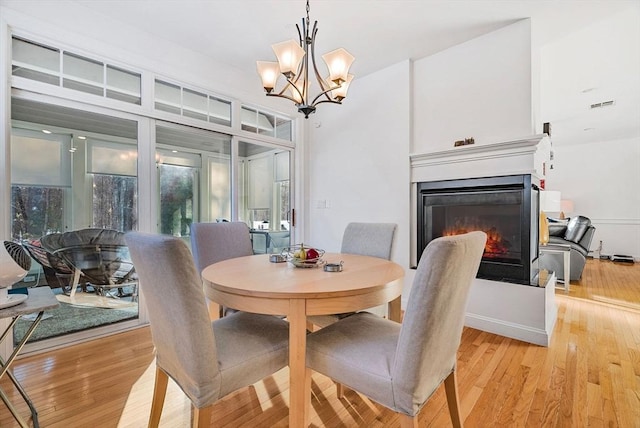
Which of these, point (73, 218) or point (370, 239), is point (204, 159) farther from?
point (370, 239)

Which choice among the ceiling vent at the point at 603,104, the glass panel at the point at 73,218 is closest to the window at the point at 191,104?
the glass panel at the point at 73,218

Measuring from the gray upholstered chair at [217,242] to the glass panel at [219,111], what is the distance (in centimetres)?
148

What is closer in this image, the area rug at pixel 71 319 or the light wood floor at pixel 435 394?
the light wood floor at pixel 435 394

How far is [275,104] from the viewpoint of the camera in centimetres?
376

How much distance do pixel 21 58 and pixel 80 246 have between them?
147 centimetres

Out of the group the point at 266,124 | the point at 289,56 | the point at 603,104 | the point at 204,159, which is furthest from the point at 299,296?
the point at 603,104

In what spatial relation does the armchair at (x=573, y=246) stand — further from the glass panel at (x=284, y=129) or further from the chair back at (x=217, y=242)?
the chair back at (x=217, y=242)

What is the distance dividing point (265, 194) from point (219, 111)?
3.66 ft

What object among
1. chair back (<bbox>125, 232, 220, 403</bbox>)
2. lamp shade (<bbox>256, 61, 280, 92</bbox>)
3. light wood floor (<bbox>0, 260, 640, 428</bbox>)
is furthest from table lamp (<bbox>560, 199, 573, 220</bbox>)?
chair back (<bbox>125, 232, 220, 403</bbox>)

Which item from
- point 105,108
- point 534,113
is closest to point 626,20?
point 534,113

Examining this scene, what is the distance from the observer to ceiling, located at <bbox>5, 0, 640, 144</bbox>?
2.34 m

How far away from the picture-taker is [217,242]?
7.36 feet

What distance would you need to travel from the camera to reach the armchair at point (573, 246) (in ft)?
14.0

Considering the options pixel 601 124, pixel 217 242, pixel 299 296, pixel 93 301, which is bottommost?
pixel 93 301
